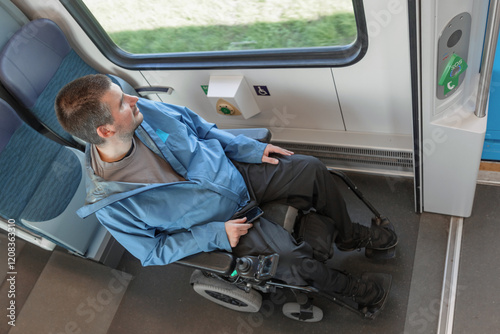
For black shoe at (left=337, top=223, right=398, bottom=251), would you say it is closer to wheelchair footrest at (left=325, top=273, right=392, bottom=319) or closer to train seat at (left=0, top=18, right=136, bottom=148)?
wheelchair footrest at (left=325, top=273, right=392, bottom=319)

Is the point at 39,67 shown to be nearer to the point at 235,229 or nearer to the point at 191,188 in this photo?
the point at 191,188

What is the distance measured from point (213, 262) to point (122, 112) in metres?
0.68

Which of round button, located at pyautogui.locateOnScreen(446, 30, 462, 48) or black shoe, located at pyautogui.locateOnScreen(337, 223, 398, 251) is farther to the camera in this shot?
black shoe, located at pyautogui.locateOnScreen(337, 223, 398, 251)

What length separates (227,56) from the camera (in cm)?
256

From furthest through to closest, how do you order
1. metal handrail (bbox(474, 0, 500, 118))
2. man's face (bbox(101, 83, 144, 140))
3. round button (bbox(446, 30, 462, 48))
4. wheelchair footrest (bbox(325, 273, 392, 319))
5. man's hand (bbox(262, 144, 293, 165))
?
man's hand (bbox(262, 144, 293, 165)) < wheelchair footrest (bbox(325, 273, 392, 319)) < man's face (bbox(101, 83, 144, 140)) < round button (bbox(446, 30, 462, 48)) < metal handrail (bbox(474, 0, 500, 118))

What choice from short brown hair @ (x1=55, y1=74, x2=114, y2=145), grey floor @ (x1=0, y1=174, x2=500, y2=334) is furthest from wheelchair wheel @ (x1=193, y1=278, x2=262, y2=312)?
short brown hair @ (x1=55, y1=74, x2=114, y2=145)

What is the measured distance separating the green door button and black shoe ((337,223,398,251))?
2.68ft

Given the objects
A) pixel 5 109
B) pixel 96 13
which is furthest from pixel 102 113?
pixel 96 13

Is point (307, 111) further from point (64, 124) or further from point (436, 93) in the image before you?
point (64, 124)

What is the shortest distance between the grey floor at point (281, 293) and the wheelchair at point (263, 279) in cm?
11

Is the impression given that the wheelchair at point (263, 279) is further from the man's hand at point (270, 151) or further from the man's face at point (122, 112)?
the man's face at point (122, 112)

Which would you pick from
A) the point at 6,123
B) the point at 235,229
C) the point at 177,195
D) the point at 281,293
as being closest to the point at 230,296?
the point at 281,293

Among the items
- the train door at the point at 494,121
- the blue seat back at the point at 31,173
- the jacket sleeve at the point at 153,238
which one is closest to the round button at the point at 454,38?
the train door at the point at 494,121

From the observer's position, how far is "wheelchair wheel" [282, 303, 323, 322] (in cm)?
235
